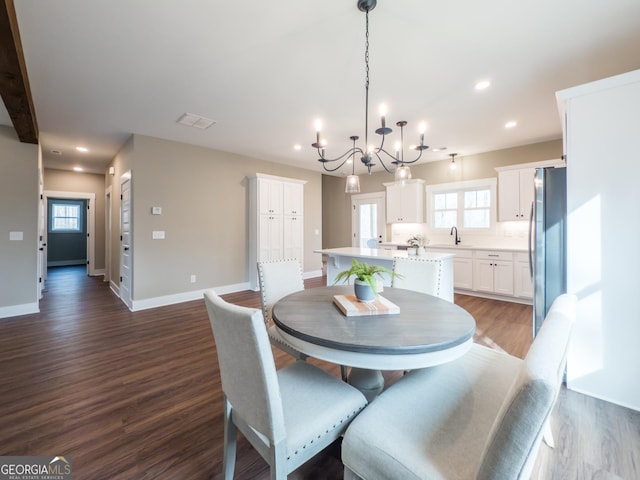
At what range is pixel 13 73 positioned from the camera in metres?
2.19

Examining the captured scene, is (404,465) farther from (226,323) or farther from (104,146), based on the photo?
(104,146)

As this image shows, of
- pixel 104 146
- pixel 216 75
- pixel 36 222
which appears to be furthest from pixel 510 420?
pixel 104 146

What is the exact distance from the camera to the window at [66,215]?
8352 millimetres

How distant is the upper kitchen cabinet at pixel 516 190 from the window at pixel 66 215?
37.6 feet

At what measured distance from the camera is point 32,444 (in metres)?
1.61

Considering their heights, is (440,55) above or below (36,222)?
above

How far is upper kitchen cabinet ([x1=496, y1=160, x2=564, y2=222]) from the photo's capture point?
181 inches

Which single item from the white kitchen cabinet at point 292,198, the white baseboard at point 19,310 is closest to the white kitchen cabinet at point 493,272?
the white kitchen cabinet at point 292,198

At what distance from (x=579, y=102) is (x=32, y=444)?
4294 mm

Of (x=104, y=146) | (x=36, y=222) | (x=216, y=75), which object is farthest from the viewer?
(x=104, y=146)

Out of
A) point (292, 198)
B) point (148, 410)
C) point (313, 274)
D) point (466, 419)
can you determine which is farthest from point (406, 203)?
point (148, 410)

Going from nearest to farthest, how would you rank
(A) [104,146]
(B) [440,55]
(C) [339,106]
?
(B) [440,55]
(C) [339,106]
(A) [104,146]

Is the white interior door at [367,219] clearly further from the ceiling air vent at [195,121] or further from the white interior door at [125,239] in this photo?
the white interior door at [125,239]

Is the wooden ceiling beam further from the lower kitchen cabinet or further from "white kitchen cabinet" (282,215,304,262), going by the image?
the lower kitchen cabinet
